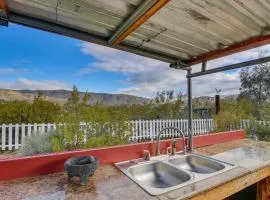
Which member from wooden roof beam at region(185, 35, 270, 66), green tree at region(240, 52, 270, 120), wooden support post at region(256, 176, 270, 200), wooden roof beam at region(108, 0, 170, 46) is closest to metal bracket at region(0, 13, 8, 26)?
wooden roof beam at region(108, 0, 170, 46)

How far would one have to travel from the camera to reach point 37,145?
3.37 metres

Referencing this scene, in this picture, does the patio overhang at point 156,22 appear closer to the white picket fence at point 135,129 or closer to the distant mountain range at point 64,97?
the distant mountain range at point 64,97

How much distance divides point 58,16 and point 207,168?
1727mm

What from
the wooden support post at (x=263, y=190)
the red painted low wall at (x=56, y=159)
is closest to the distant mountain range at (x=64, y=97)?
the red painted low wall at (x=56, y=159)

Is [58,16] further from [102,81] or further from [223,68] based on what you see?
[102,81]

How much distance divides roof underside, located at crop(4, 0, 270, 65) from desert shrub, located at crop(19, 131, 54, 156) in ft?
7.96

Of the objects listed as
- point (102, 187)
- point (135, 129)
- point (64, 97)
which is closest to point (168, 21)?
point (102, 187)

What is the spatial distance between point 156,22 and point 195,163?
1339 mm

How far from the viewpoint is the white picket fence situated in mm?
5348

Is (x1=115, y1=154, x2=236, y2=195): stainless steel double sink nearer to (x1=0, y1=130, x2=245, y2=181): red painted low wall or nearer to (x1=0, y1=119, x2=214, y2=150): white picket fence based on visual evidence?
(x1=0, y1=130, x2=245, y2=181): red painted low wall

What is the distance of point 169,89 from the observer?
996 centimetres

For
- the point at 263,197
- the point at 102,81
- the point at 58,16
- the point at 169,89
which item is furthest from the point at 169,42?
the point at 102,81

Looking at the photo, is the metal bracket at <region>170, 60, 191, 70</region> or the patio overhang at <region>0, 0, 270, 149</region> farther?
the metal bracket at <region>170, 60, 191, 70</region>

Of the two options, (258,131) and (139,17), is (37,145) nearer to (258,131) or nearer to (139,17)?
(139,17)
